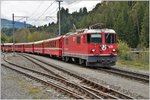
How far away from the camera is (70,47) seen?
3038 cm

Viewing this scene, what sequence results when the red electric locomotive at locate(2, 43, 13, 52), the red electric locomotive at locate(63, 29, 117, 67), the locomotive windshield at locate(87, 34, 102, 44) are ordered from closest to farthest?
the red electric locomotive at locate(63, 29, 117, 67) < the locomotive windshield at locate(87, 34, 102, 44) < the red electric locomotive at locate(2, 43, 13, 52)

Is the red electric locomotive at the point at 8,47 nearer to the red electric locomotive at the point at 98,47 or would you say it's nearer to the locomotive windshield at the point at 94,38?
the red electric locomotive at the point at 98,47

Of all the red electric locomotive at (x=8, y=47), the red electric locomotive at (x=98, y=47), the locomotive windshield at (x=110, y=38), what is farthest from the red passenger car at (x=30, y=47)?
the locomotive windshield at (x=110, y=38)

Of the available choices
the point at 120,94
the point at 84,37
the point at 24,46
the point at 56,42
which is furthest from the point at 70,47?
the point at 24,46

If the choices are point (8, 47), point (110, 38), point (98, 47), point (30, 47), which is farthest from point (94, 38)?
point (8, 47)

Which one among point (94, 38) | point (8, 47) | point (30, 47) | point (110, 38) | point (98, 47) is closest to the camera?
point (98, 47)

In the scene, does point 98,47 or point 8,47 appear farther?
point 8,47

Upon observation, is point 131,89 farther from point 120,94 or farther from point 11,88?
point 11,88

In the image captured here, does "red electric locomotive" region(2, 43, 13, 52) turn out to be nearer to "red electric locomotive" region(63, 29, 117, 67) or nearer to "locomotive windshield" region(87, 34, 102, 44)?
"red electric locomotive" region(63, 29, 117, 67)

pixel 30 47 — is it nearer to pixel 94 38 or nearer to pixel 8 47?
pixel 8 47

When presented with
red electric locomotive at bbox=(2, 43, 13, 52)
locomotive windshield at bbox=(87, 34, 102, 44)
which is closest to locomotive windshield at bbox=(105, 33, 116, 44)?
locomotive windshield at bbox=(87, 34, 102, 44)

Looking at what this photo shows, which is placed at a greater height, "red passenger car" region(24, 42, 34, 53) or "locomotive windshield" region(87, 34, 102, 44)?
"locomotive windshield" region(87, 34, 102, 44)

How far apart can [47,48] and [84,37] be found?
955 inches

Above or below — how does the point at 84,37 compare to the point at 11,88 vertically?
above
